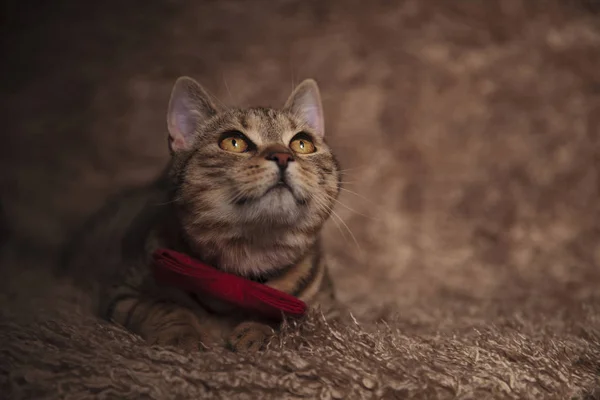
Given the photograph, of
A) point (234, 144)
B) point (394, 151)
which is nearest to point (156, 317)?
point (234, 144)

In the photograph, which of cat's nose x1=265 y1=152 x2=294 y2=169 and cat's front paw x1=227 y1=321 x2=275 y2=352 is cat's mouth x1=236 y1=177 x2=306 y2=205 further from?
cat's front paw x1=227 y1=321 x2=275 y2=352

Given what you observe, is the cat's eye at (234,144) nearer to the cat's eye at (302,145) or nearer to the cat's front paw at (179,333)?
the cat's eye at (302,145)

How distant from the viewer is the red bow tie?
84cm

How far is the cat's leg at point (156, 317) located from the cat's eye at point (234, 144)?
0.92 ft

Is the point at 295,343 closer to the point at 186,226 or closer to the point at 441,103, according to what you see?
the point at 186,226

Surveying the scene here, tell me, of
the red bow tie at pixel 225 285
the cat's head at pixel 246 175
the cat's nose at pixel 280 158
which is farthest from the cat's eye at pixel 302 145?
the red bow tie at pixel 225 285

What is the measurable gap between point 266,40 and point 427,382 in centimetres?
91

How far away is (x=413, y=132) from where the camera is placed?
1420mm

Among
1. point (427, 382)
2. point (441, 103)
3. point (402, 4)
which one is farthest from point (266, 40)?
point (427, 382)

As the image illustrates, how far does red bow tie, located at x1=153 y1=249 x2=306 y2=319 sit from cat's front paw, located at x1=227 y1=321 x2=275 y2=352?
3 cm

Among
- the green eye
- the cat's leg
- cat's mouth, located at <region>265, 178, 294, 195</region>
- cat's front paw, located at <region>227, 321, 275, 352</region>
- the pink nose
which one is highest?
the green eye

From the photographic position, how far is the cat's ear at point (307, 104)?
1060mm

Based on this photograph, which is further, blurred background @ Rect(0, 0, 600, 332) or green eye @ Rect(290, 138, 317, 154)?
blurred background @ Rect(0, 0, 600, 332)

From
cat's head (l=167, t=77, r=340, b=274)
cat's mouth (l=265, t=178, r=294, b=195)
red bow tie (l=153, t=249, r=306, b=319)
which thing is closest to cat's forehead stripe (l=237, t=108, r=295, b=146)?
cat's head (l=167, t=77, r=340, b=274)
